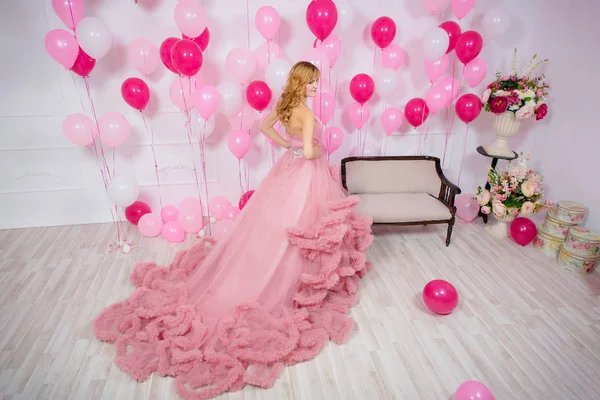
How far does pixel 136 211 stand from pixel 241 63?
189 cm

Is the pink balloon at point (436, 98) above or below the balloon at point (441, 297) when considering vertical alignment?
above

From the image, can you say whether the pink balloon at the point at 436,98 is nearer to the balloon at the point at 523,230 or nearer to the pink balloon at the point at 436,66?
the pink balloon at the point at 436,66

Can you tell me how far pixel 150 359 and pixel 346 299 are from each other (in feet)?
4.73

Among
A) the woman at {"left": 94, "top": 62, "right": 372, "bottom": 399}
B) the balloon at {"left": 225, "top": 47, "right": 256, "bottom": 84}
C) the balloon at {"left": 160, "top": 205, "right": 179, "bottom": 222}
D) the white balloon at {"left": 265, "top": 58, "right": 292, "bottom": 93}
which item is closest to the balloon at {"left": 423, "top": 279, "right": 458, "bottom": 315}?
the woman at {"left": 94, "top": 62, "right": 372, "bottom": 399}

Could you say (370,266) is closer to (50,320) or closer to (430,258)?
(430,258)

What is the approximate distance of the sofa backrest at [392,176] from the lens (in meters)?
4.25

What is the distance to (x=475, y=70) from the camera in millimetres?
3869

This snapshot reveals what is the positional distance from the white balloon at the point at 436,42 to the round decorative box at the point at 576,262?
209 cm

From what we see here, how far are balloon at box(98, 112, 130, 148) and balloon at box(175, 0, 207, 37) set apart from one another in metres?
0.97

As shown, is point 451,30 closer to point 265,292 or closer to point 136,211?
point 265,292

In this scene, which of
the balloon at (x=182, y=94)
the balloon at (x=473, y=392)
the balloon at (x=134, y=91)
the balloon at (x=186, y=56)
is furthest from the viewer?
the balloon at (x=182, y=94)

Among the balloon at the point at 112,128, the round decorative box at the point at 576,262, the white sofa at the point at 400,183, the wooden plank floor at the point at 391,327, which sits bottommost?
the wooden plank floor at the point at 391,327

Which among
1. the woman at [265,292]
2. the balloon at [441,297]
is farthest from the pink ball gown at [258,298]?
the balloon at [441,297]

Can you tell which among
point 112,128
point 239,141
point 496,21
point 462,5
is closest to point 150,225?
point 112,128
